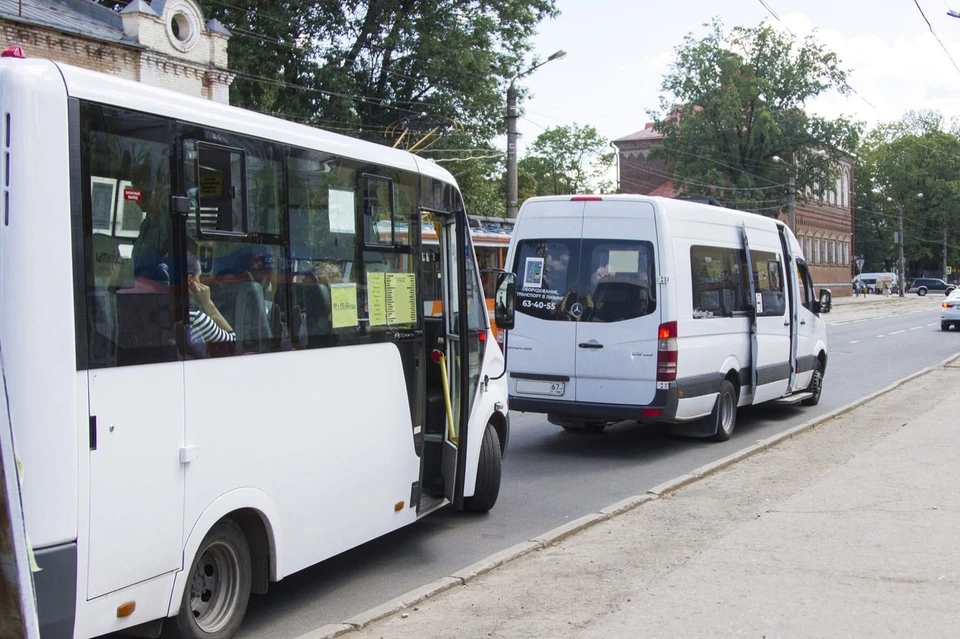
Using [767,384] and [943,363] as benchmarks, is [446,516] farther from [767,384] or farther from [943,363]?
[943,363]

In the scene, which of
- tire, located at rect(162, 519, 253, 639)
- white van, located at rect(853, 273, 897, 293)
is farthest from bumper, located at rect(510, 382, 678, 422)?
white van, located at rect(853, 273, 897, 293)

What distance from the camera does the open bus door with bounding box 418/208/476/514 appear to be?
7203mm

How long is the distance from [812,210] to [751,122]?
22332mm

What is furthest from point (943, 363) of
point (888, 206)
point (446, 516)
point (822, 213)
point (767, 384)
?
point (888, 206)

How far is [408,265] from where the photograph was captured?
6895mm

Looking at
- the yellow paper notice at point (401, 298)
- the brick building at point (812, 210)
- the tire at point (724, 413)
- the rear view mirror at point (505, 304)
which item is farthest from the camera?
the brick building at point (812, 210)

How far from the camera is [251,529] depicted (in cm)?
543

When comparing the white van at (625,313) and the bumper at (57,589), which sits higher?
the white van at (625,313)

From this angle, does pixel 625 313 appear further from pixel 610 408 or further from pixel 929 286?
pixel 929 286

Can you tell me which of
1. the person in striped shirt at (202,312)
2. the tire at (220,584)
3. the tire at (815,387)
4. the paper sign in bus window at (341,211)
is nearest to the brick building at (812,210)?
the tire at (815,387)

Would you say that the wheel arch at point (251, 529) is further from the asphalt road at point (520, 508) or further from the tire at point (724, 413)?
the tire at point (724, 413)

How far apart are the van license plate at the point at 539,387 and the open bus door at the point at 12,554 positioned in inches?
300

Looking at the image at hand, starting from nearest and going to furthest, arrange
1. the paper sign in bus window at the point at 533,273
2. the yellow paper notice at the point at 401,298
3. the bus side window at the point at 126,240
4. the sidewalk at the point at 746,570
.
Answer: the bus side window at the point at 126,240, the sidewalk at the point at 746,570, the yellow paper notice at the point at 401,298, the paper sign in bus window at the point at 533,273

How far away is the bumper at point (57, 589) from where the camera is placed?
4.00 m
